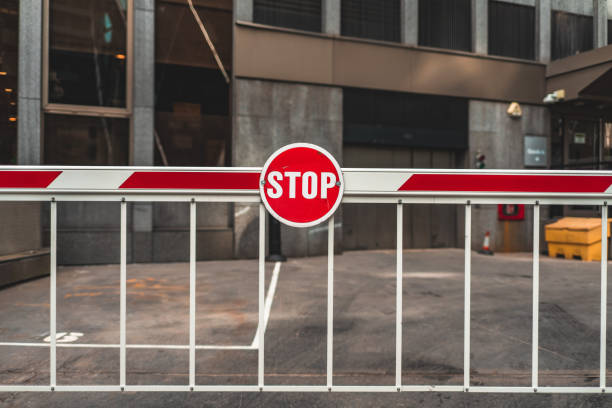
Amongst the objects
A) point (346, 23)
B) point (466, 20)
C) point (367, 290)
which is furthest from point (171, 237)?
point (466, 20)

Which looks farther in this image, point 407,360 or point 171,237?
point 171,237

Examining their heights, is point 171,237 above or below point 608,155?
below

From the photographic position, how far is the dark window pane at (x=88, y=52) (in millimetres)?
10656

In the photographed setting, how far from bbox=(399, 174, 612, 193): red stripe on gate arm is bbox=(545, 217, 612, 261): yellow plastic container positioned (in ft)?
33.4

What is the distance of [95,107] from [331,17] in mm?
6860

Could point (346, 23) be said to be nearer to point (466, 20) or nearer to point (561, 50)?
point (466, 20)

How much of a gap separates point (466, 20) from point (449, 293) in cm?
1070

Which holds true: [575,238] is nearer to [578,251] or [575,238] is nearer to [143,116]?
[578,251]

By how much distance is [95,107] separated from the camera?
35.8 feet

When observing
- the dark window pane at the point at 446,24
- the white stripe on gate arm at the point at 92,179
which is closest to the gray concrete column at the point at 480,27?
the dark window pane at the point at 446,24

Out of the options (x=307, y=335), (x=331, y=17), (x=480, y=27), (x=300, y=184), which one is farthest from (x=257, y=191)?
(x=480, y=27)

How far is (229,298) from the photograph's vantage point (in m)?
7.00

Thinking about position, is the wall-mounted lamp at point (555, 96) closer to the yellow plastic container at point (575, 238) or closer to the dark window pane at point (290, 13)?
the yellow plastic container at point (575, 238)

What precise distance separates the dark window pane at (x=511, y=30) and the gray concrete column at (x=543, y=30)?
0.60ft
